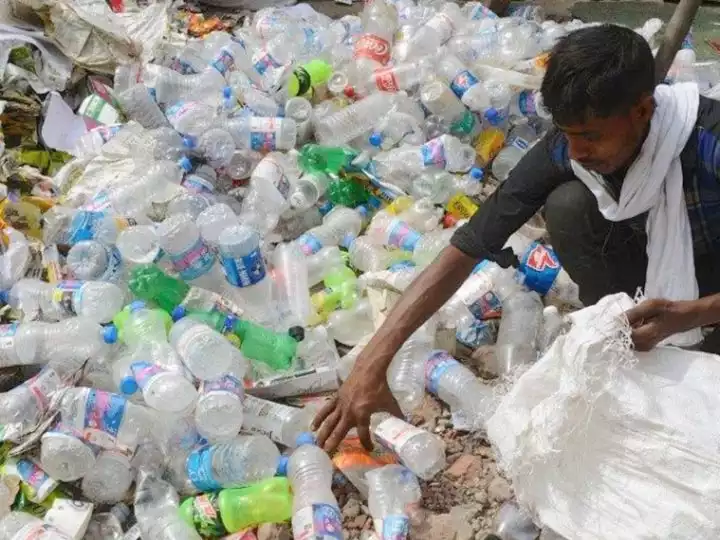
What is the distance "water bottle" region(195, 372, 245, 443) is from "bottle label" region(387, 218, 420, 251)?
1114mm

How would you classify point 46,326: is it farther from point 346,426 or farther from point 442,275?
point 442,275

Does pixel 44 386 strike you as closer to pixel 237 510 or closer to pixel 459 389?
pixel 237 510

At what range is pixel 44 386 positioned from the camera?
100 inches

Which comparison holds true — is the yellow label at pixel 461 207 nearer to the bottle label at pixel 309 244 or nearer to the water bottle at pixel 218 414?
the bottle label at pixel 309 244

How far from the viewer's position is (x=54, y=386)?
2.56 m

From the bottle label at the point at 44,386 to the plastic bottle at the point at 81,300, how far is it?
321 millimetres

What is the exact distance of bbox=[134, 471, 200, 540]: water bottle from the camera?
7.45 ft

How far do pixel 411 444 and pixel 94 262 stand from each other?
147cm

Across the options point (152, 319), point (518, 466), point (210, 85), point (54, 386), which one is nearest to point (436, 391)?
point (518, 466)

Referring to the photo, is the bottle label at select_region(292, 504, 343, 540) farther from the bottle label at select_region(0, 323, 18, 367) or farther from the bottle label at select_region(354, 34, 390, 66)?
the bottle label at select_region(354, 34, 390, 66)

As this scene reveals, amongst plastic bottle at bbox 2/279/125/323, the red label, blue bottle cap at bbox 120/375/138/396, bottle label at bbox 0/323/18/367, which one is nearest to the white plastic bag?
blue bottle cap at bbox 120/375/138/396

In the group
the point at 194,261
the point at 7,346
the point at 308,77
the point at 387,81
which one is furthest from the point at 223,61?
the point at 7,346

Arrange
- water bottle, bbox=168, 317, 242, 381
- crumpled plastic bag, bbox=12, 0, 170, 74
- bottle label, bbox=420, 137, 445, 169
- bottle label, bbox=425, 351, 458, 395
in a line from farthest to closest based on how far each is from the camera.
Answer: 1. crumpled plastic bag, bbox=12, 0, 170, 74
2. bottle label, bbox=420, 137, 445, 169
3. bottle label, bbox=425, 351, 458, 395
4. water bottle, bbox=168, 317, 242, 381

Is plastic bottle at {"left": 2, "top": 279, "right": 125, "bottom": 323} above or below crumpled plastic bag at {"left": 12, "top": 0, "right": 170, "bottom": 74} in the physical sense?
below
